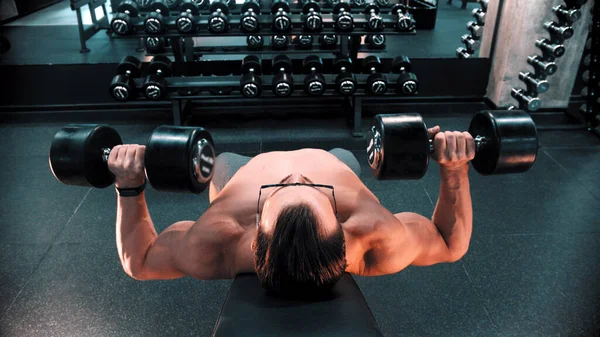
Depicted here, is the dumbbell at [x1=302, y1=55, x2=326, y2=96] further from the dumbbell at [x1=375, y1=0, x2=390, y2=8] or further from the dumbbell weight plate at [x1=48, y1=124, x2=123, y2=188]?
the dumbbell weight plate at [x1=48, y1=124, x2=123, y2=188]

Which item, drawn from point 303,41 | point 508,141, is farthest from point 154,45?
point 508,141

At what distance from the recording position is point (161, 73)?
122 inches

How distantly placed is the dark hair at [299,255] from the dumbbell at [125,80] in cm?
232

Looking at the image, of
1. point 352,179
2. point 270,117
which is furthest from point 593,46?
point 352,179

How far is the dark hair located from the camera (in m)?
0.98

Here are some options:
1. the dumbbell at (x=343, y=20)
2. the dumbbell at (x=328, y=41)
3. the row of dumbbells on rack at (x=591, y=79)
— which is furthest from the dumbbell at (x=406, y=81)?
the row of dumbbells on rack at (x=591, y=79)

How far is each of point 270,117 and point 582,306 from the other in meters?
2.49

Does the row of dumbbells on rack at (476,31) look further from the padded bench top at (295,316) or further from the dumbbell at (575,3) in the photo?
the padded bench top at (295,316)

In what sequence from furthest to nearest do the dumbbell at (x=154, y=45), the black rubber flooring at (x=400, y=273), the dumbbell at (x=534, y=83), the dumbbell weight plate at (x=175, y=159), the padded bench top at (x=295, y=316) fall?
the dumbbell at (x=154, y=45) < the dumbbell at (x=534, y=83) < the black rubber flooring at (x=400, y=273) < the dumbbell weight plate at (x=175, y=159) < the padded bench top at (x=295, y=316)

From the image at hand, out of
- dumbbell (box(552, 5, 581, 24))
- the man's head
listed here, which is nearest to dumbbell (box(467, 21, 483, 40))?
dumbbell (box(552, 5, 581, 24))

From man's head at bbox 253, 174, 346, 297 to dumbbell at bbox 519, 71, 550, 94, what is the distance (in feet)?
8.72

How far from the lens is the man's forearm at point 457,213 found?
135cm

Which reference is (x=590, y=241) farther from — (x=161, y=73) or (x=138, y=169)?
(x=161, y=73)

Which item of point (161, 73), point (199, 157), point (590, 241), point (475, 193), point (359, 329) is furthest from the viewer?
point (161, 73)
